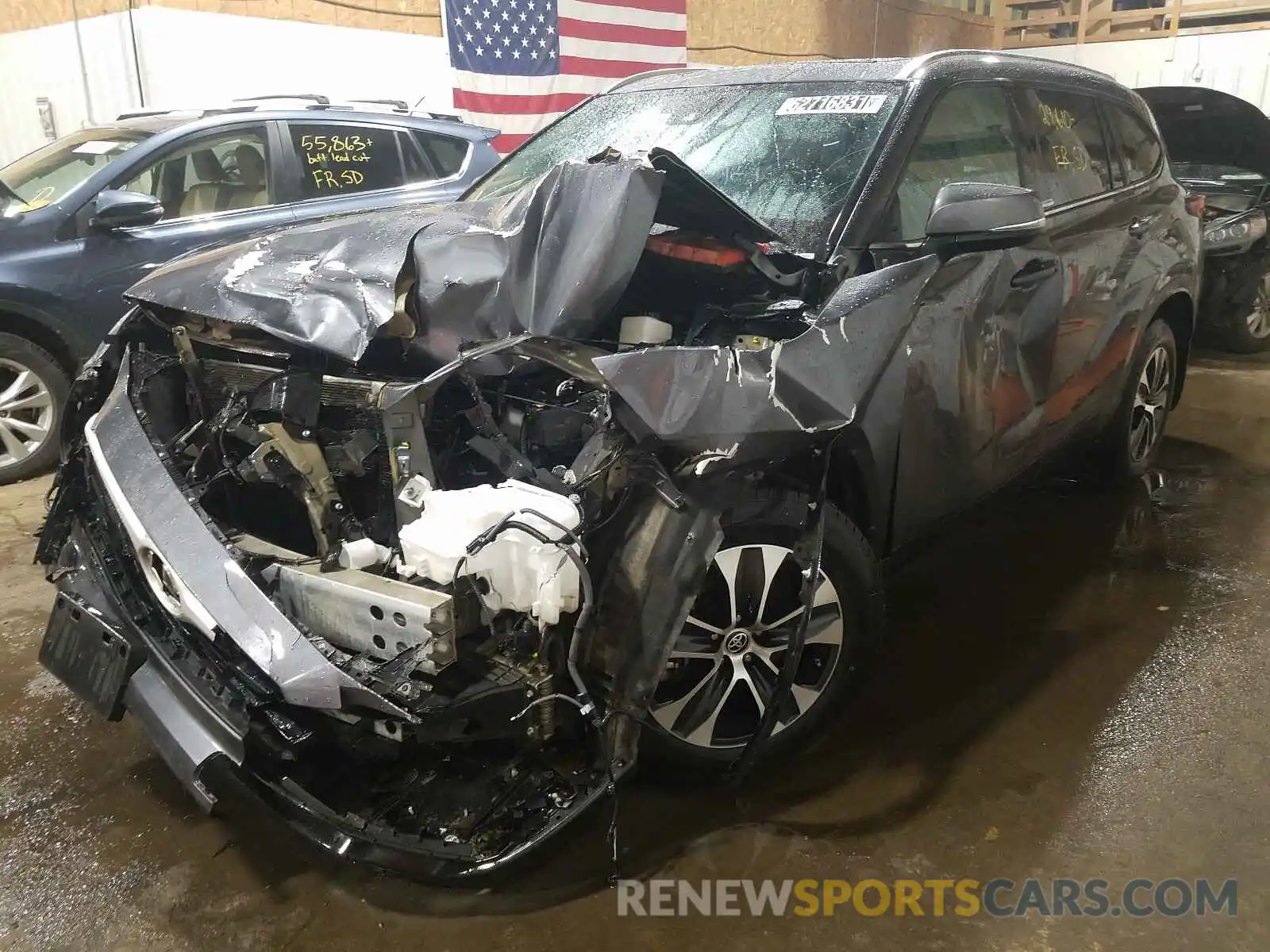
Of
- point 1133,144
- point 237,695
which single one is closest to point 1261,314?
point 1133,144

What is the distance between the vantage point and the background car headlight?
5949 mm

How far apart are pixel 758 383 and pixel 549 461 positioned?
512 mm

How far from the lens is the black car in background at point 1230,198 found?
6023 millimetres

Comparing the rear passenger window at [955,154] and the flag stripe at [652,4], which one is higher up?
the flag stripe at [652,4]

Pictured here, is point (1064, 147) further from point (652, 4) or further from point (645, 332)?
point (652, 4)

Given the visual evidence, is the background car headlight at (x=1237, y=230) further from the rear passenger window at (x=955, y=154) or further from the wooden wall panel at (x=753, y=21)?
the rear passenger window at (x=955, y=154)

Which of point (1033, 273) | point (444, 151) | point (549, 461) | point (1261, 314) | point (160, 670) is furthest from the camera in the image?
point (1261, 314)

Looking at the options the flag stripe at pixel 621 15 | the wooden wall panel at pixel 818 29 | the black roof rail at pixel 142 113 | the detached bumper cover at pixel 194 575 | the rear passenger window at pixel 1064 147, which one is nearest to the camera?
the detached bumper cover at pixel 194 575

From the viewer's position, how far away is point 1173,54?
9648mm

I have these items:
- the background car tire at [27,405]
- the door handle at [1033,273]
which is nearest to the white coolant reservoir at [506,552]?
the door handle at [1033,273]

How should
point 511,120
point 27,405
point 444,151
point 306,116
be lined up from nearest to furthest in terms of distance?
point 27,405 → point 306,116 → point 444,151 → point 511,120

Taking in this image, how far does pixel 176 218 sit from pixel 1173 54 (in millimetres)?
9939

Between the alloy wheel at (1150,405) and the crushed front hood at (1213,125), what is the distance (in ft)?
9.77

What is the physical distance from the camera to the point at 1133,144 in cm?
361
